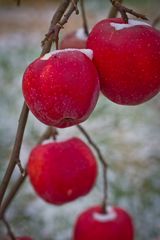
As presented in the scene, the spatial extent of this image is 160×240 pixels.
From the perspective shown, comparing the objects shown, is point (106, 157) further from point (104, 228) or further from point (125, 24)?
point (125, 24)

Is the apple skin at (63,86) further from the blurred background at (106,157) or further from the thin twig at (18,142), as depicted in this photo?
the blurred background at (106,157)

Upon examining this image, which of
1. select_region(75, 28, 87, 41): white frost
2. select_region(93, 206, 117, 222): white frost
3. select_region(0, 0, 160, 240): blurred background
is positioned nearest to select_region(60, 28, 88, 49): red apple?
select_region(75, 28, 87, 41): white frost

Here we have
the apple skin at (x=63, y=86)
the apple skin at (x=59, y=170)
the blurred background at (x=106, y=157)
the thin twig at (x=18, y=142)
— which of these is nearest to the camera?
the apple skin at (x=63, y=86)

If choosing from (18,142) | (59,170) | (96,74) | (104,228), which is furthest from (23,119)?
(104,228)

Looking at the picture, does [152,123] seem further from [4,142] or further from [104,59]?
[104,59]

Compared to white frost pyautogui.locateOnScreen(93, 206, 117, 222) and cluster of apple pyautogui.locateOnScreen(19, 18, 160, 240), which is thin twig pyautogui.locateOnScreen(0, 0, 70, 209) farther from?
white frost pyautogui.locateOnScreen(93, 206, 117, 222)

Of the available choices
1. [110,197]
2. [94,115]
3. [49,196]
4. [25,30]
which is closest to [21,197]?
[110,197]

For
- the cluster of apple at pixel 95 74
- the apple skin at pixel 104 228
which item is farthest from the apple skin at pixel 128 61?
the apple skin at pixel 104 228
